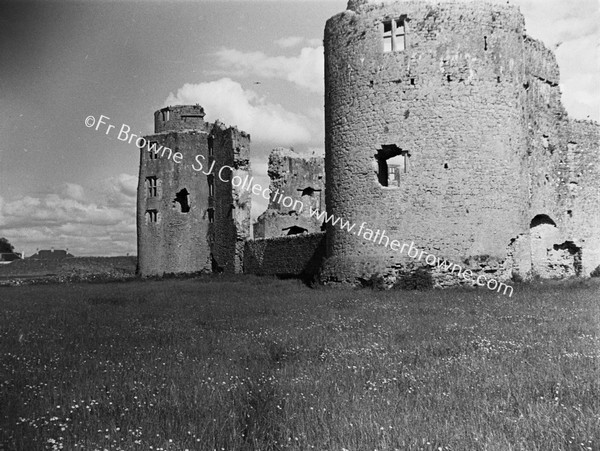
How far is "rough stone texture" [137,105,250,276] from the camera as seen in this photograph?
102ft

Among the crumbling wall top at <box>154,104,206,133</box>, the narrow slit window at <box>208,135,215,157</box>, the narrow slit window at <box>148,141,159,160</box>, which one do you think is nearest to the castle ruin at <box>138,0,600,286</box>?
the narrow slit window at <box>208,135,215,157</box>

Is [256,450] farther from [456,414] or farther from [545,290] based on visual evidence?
[545,290]

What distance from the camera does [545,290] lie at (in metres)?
14.7

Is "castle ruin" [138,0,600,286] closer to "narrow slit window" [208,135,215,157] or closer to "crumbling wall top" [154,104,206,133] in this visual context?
"narrow slit window" [208,135,215,157]

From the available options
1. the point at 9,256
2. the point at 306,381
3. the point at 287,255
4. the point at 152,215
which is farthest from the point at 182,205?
the point at 9,256

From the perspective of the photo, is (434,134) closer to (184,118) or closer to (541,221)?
(541,221)

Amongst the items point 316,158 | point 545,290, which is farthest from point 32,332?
point 316,158

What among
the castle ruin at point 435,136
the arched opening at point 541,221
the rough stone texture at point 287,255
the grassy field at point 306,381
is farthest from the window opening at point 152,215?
the grassy field at point 306,381

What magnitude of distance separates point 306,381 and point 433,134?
12.3 meters

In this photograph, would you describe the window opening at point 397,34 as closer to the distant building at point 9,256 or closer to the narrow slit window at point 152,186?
the narrow slit window at point 152,186

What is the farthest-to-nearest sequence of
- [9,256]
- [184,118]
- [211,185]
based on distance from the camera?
1. [9,256]
2. [184,118]
3. [211,185]

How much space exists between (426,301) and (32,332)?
306 inches

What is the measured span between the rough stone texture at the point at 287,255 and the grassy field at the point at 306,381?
40.2 ft

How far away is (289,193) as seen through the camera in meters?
31.5
